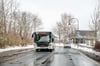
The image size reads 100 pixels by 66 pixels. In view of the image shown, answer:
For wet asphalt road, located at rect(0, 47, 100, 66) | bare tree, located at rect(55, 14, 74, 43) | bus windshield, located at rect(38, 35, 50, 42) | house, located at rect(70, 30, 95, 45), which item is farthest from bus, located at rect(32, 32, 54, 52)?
bare tree, located at rect(55, 14, 74, 43)

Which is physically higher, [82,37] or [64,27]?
[64,27]

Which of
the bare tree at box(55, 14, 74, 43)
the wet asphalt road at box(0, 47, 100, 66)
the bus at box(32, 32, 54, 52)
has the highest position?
the bare tree at box(55, 14, 74, 43)

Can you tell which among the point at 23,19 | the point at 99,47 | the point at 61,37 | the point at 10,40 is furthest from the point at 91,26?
the point at 61,37

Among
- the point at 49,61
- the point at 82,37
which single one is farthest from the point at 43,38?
the point at 82,37

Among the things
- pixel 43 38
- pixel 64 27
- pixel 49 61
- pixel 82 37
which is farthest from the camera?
pixel 82 37

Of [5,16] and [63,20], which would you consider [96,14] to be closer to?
[5,16]

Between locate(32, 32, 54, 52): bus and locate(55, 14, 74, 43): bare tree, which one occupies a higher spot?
locate(55, 14, 74, 43): bare tree

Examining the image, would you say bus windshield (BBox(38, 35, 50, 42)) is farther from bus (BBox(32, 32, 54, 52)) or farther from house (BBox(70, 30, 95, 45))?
house (BBox(70, 30, 95, 45))

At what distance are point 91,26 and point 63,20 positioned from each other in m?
49.9

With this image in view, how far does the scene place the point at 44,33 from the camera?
43031mm

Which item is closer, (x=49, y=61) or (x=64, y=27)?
(x=49, y=61)

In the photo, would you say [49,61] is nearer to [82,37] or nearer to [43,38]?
[43,38]

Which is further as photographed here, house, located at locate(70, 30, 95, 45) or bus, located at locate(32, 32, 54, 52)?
house, located at locate(70, 30, 95, 45)

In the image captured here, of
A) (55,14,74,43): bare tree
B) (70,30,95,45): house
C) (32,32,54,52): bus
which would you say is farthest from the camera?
(55,14,74,43): bare tree
